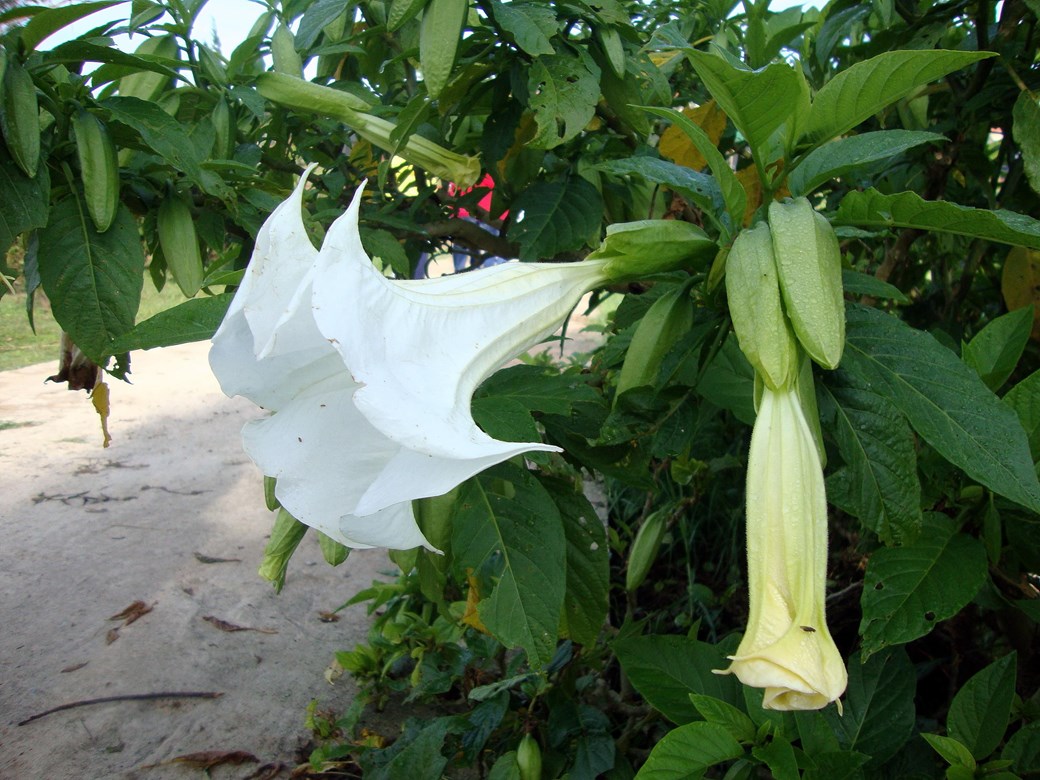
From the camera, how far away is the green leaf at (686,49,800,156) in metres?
0.53

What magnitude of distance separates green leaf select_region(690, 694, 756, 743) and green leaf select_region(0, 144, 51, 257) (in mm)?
827

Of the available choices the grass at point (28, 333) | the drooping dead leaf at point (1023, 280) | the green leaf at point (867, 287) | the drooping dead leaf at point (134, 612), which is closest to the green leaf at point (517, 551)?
the green leaf at point (867, 287)

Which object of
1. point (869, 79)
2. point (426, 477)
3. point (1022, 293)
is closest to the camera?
point (426, 477)

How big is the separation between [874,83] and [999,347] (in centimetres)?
40

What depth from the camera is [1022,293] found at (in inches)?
47.5

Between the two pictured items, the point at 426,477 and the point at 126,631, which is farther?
the point at 126,631

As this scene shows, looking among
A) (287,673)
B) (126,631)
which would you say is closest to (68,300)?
(287,673)

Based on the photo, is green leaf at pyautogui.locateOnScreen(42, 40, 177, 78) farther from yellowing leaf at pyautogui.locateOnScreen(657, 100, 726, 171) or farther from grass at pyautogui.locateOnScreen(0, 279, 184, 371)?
grass at pyautogui.locateOnScreen(0, 279, 184, 371)

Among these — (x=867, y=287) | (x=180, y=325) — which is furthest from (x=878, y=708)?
(x=180, y=325)

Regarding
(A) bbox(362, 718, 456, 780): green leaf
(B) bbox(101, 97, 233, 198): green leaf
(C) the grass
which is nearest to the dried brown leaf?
(A) bbox(362, 718, 456, 780): green leaf

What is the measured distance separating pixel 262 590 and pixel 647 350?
170 centimetres

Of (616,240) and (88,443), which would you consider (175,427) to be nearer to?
(88,443)

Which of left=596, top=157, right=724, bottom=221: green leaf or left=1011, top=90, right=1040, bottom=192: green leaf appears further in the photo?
left=1011, top=90, right=1040, bottom=192: green leaf

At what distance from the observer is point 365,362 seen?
44cm
